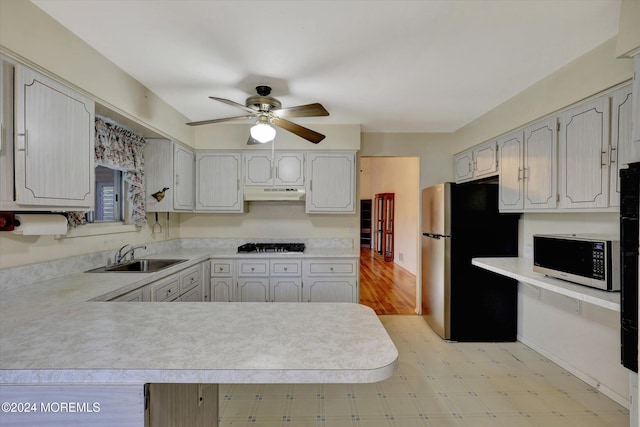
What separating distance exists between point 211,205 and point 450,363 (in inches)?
121

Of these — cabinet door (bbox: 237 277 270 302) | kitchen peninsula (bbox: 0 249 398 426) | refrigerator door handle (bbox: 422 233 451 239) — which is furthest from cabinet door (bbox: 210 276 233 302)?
refrigerator door handle (bbox: 422 233 451 239)

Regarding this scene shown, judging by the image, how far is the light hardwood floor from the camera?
4.16 metres

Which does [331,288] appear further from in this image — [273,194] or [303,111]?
[303,111]

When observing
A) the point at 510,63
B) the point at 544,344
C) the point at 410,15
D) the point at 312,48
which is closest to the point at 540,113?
the point at 510,63

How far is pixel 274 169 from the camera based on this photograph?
351cm

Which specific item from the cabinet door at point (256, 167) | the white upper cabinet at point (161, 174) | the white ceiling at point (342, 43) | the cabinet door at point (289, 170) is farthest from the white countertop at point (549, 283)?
the white upper cabinet at point (161, 174)

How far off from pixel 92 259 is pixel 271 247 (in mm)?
1789

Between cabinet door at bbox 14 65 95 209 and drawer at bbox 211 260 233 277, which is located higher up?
cabinet door at bbox 14 65 95 209

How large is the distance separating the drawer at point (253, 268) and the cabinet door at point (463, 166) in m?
2.62

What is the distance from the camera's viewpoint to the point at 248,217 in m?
3.80

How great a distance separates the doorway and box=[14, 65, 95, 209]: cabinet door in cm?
338

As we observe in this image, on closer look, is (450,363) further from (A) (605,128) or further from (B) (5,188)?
(B) (5,188)

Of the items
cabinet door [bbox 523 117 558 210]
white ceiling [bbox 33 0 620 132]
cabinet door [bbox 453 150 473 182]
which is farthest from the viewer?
cabinet door [bbox 453 150 473 182]

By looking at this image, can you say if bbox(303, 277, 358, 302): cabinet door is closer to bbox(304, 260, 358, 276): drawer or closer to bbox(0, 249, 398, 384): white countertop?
bbox(304, 260, 358, 276): drawer
